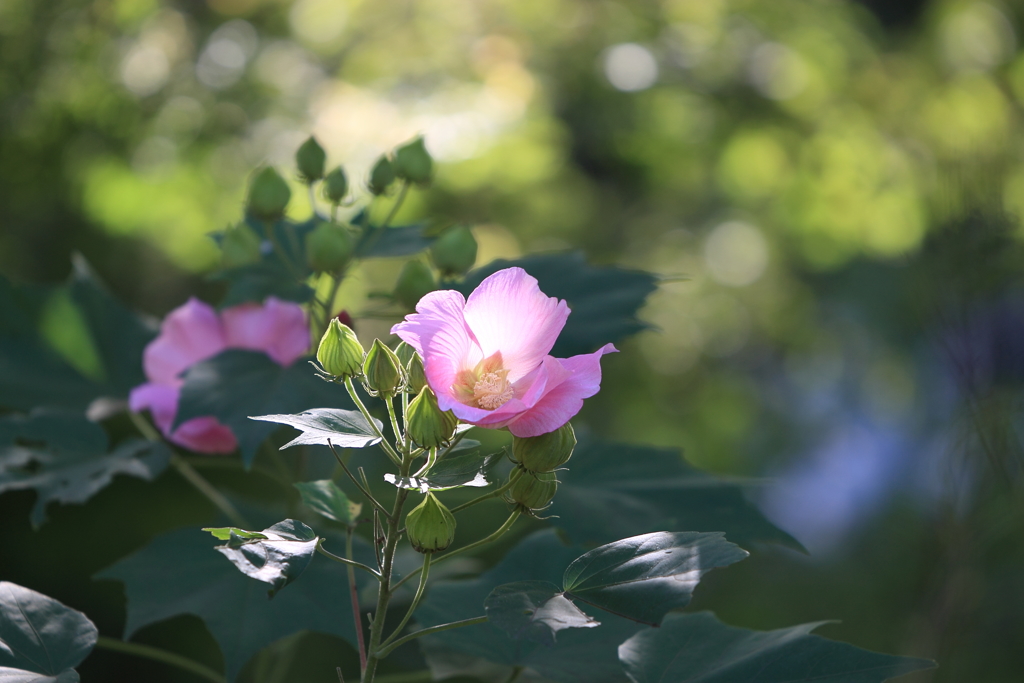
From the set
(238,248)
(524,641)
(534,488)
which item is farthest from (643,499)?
(238,248)

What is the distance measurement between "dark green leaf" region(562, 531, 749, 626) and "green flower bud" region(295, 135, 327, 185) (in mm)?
448

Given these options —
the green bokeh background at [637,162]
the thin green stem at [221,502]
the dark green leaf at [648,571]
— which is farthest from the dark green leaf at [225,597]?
the green bokeh background at [637,162]

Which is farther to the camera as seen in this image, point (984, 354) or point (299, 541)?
point (984, 354)

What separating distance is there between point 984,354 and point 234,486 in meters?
1.49

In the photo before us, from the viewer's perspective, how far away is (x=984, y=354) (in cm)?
114

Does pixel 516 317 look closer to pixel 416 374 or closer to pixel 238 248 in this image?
pixel 416 374

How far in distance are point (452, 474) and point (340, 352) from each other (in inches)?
3.4

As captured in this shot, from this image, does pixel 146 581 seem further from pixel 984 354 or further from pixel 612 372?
pixel 612 372

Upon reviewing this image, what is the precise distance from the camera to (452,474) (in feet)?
1.24

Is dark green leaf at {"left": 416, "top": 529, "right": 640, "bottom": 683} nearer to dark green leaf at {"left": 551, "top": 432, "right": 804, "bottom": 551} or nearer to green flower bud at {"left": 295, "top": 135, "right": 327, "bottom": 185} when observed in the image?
dark green leaf at {"left": 551, "top": 432, "right": 804, "bottom": 551}

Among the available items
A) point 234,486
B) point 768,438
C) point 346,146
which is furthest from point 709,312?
point 234,486

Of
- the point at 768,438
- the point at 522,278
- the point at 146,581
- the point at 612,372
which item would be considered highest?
the point at 522,278

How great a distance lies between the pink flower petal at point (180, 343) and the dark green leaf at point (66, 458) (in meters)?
0.06

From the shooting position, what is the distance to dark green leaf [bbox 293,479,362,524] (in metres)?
0.42
